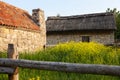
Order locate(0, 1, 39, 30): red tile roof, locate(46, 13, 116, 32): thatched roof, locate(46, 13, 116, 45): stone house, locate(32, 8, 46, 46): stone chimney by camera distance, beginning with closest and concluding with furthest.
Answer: locate(0, 1, 39, 30): red tile roof, locate(32, 8, 46, 46): stone chimney, locate(46, 13, 116, 45): stone house, locate(46, 13, 116, 32): thatched roof

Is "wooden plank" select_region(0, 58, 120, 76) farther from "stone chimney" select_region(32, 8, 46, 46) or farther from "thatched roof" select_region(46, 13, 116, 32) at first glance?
"thatched roof" select_region(46, 13, 116, 32)

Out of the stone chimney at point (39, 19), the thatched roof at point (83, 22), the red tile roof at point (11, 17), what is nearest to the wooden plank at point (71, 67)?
the red tile roof at point (11, 17)

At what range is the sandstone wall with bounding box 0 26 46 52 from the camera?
43.2ft

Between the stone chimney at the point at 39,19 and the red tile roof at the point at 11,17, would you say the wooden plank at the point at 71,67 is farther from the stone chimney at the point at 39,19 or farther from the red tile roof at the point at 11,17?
the stone chimney at the point at 39,19

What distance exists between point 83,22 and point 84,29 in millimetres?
1669

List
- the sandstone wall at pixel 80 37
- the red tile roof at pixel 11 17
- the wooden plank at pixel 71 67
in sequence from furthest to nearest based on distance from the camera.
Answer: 1. the sandstone wall at pixel 80 37
2. the red tile roof at pixel 11 17
3. the wooden plank at pixel 71 67

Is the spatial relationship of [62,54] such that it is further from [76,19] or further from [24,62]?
[76,19]

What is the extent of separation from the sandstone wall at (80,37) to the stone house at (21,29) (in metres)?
Answer: 5.22

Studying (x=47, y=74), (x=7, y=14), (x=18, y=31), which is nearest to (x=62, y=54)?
(x=47, y=74)

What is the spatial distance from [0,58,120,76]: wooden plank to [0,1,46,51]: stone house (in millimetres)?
8914

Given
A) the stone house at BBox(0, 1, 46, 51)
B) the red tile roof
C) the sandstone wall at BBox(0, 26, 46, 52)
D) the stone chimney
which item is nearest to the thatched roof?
the stone chimney

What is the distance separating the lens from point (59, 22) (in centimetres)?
2616

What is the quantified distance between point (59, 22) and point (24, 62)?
2206cm

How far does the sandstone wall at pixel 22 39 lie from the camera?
1318cm
